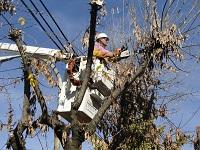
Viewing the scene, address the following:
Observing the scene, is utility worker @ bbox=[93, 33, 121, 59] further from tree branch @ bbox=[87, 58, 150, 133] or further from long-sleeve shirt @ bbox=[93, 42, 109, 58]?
tree branch @ bbox=[87, 58, 150, 133]

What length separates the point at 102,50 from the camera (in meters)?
10.6

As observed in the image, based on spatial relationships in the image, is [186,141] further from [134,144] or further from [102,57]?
[102,57]

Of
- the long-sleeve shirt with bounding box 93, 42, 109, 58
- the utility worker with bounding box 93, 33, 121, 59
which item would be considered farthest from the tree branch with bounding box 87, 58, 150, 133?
the long-sleeve shirt with bounding box 93, 42, 109, 58

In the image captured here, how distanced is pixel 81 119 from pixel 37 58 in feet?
5.02

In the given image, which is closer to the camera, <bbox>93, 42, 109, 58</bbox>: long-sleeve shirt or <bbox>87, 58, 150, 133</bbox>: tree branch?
<bbox>87, 58, 150, 133</bbox>: tree branch

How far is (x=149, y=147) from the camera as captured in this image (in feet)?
46.4

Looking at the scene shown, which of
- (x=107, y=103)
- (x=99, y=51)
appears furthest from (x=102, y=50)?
(x=107, y=103)

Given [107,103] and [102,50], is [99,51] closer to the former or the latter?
[102,50]

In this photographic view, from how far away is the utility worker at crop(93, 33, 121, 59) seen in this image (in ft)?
34.4

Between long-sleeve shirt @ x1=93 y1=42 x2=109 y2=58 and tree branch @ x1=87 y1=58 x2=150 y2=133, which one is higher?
long-sleeve shirt @ x1=93 y1=42 x2=109 y2=58

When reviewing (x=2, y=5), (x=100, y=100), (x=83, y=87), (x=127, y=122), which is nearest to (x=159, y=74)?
(x=127, y=122)

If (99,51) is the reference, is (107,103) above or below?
below

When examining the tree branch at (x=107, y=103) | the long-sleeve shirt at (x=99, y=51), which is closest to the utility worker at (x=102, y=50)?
the long-sleeve shirt at (x=99, y=51)

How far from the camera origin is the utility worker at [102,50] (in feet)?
34.4
